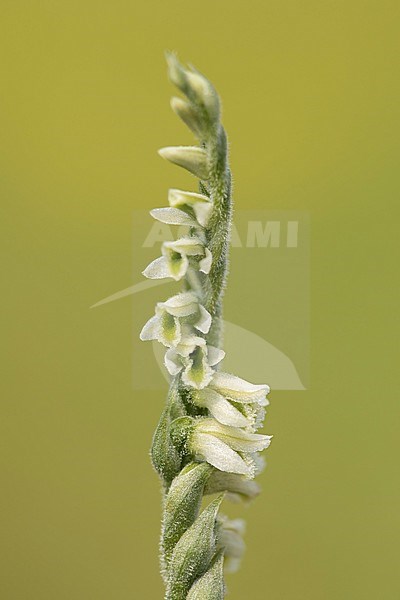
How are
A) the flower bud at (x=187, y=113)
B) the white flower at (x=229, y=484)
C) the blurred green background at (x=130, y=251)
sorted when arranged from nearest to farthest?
the flower bud at (x=187, y=113), the white flower at (x=229, y=484), the blurred green background at (x=130, y=251)

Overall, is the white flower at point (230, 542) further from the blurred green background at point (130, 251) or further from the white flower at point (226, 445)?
the blurred green background at point (130, 251)

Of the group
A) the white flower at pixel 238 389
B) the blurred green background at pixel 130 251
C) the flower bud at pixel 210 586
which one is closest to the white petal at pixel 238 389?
the white flower at pixel 238 389

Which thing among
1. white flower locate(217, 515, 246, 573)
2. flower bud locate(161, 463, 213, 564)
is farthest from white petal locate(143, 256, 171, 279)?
white flower locate(217, 515, 246, 573)

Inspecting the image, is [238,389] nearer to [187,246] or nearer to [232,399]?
[232,399]

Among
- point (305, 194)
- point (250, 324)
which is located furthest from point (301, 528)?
point (305, 194)

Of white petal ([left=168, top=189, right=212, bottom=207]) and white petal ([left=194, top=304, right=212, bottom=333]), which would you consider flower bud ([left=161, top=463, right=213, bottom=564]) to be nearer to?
white petal ([left=194, top=304, right=212, bottom=333])

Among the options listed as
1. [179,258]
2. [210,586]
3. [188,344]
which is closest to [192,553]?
[210,586]

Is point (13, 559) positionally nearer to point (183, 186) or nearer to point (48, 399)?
point (48, 399)
